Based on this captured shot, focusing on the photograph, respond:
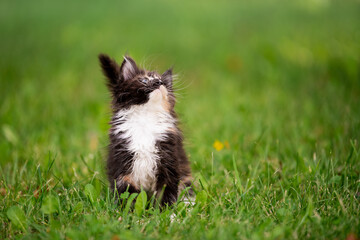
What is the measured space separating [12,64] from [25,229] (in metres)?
6.08

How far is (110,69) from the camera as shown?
11.0 feet

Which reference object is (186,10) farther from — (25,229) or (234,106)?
(25,229)

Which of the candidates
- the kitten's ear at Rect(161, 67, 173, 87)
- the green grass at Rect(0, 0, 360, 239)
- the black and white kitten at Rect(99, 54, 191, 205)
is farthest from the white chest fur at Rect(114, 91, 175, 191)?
the green grass at Rect(0, 0, 360, 239)

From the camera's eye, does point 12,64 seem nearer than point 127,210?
No

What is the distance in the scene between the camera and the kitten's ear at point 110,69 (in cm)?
334

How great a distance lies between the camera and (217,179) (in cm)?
414

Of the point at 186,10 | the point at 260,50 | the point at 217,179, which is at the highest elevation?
the point at 186,10

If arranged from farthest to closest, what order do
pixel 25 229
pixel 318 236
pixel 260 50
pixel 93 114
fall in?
pixel 260 50
pixel 93 114
pixel 25 229
pixel 318 236

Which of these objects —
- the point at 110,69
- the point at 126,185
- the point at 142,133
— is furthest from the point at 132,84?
the point at 126,185

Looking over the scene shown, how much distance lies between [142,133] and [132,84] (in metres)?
0.41

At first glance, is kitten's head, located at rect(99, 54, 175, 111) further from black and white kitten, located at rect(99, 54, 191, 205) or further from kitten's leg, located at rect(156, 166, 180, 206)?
kitten's leg, located at rect(156, 166, 180, 206)

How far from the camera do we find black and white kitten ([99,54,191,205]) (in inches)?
127

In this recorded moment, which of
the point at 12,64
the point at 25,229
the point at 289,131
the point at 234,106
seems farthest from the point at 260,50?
the point at 25,229


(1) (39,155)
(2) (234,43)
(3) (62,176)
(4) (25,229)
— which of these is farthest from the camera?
(2) (234,43)
